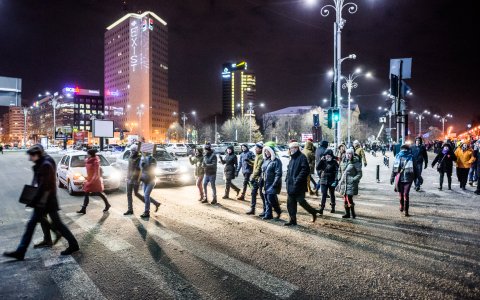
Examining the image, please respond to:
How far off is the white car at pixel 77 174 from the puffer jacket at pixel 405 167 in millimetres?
9265

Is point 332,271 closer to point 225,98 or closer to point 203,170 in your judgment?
point 203,170

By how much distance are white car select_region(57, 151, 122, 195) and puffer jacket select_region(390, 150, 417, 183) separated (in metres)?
9.26

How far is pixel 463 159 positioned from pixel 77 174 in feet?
45.6

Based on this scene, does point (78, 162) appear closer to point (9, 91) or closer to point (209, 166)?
point (209, 166)

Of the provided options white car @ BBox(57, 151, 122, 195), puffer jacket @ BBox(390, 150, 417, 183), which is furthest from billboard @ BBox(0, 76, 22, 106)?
puffer jacket @ BBox(390, 150, 417, 183)

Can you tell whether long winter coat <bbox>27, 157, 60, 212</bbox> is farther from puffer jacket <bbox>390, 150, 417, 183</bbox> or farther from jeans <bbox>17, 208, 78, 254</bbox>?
puffer jacket <bbox>390, 150, 417, 183</bbox>

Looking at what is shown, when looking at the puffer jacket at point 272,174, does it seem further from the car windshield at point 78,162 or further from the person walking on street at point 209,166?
the car windshield at point 78,162

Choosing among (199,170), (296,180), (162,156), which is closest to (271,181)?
(296,180)

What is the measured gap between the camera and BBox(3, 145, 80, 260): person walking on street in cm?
502

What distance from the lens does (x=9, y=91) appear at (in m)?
21.0

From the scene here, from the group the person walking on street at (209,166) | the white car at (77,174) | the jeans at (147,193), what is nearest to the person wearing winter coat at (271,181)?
the person walking on street at (209,166)

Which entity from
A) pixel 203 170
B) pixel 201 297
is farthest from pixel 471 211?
pixel 201 297

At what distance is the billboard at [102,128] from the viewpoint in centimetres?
3509

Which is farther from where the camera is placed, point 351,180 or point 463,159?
point 463,159
